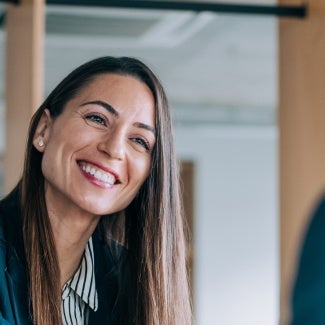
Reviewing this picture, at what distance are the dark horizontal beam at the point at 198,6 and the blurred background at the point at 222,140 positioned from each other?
3.31 m

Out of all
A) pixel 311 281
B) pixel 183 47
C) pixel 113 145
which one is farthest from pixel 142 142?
pixel 183 47

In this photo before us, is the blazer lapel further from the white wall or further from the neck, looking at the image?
the white wall

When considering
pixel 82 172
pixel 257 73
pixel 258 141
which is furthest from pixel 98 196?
pixel 258 141

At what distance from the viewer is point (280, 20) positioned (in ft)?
9.81

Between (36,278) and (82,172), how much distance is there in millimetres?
207

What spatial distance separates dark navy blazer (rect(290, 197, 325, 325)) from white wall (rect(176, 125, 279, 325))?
35.4 feet

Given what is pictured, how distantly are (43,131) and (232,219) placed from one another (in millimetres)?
9827

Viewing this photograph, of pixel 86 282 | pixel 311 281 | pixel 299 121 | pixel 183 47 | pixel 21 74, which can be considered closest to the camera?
pixel 311 281

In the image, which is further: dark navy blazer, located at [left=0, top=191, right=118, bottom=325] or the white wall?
the white wall

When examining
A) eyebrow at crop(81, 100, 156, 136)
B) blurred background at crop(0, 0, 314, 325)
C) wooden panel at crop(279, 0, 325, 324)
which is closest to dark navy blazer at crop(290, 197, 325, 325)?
eyebrow at crop(81, 100, 156, 136)

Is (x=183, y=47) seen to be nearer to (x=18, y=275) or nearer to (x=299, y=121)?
(x=299, y=121)

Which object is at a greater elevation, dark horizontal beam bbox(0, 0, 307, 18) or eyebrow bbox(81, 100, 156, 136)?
dark horizontal beam bbox(0, 0, 307, 18)

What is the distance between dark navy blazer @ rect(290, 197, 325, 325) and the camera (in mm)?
442

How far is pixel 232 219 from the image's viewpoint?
11406mm
